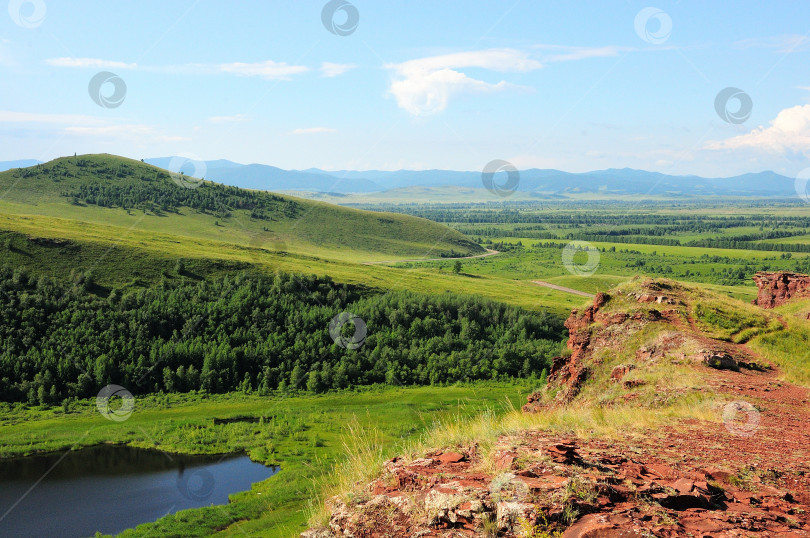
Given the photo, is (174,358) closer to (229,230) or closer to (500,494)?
(500,494)

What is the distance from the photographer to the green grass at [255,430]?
3638 cm

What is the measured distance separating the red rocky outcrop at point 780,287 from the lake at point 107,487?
40107 mm

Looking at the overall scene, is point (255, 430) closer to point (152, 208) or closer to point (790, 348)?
point (790, 348)

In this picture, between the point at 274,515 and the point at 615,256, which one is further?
the point at 615,256

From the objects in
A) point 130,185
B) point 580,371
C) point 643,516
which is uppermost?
point 130,185

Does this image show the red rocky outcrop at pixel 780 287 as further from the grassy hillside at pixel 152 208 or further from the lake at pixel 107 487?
the grassy hillside at pixel 152 208

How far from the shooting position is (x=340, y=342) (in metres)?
80.2

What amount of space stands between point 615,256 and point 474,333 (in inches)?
4704

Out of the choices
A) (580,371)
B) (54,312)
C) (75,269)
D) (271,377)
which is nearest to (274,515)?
(580,371)

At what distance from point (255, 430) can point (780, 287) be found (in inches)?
1851

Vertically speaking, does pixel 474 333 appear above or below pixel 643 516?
below

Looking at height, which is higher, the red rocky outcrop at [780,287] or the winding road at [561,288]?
the red rocky outcrop at [780,287]

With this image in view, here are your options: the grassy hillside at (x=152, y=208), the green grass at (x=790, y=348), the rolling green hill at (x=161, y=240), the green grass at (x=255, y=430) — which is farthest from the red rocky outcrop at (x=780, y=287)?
the grassy hillside at (x=152, y=208)

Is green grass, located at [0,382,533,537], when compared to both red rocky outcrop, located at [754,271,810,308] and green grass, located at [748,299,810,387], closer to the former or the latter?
green grass, located at [748,299,810,387]
